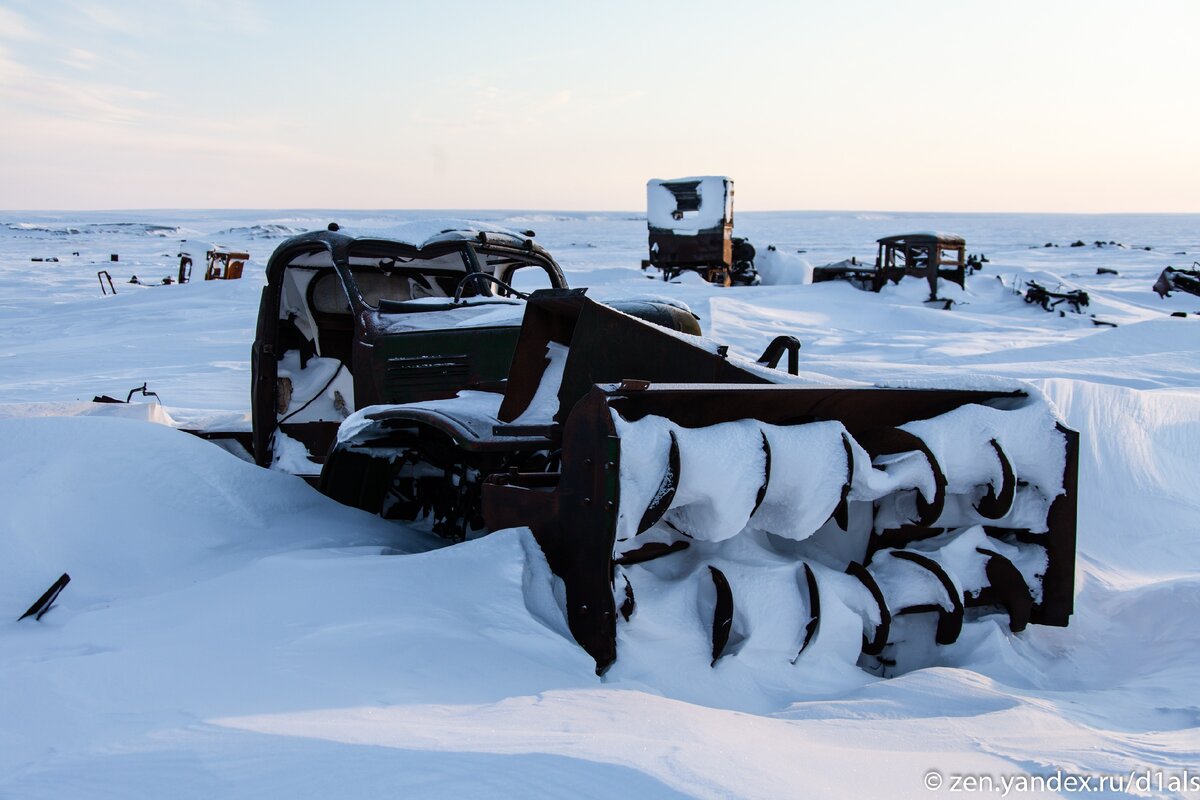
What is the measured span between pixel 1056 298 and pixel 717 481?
19.1 metres

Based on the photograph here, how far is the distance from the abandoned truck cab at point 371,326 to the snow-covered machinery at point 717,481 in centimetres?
2

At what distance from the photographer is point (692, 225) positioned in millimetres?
24281

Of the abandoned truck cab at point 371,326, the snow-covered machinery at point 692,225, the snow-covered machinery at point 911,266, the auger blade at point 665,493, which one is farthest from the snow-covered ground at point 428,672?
the snow-covered machinery at point 692,225

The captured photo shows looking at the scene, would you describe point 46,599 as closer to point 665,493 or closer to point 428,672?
point 428,672

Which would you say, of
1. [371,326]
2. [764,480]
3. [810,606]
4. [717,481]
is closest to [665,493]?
[717,481]

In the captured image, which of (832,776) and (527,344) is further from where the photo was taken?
(527,344)

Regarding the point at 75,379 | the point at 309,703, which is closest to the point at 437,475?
the point at 309,703

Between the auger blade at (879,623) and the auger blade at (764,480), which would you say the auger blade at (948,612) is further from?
the auger blade at (764,480)

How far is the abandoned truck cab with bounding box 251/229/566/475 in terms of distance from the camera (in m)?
4.73

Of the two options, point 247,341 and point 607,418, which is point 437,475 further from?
point 247,341

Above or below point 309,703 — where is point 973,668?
below

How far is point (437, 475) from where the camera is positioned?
4.42m

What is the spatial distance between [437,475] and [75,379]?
25.5 ft

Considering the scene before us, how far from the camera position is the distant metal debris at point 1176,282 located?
70.0ft
